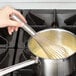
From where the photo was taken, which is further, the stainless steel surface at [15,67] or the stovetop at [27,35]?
the stovetop at [27,35]

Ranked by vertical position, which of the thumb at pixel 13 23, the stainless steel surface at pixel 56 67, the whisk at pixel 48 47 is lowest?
the stainless steel surface at pixel 56 67

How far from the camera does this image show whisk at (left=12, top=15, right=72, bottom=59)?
71 centimetres

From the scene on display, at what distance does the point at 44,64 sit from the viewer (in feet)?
2.11

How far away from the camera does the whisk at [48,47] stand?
713mm

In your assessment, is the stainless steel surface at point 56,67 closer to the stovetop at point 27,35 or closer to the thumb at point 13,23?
the stovetop at point 27,35

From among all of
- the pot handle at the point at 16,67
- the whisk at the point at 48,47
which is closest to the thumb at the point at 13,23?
the whisk at the point at 48,47

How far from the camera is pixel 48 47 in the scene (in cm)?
76

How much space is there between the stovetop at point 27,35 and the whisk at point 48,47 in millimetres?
49

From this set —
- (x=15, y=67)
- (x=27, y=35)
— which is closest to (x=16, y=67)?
(x=15, y=67)

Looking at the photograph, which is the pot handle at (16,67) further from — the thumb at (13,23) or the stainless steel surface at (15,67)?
the thumb at (13,23)

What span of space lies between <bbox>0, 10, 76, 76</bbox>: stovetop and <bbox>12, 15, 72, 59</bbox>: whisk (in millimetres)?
49

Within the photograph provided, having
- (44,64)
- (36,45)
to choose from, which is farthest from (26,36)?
(44,64)

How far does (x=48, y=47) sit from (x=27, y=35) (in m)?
0.12

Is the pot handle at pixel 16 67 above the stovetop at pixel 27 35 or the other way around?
the other way around
